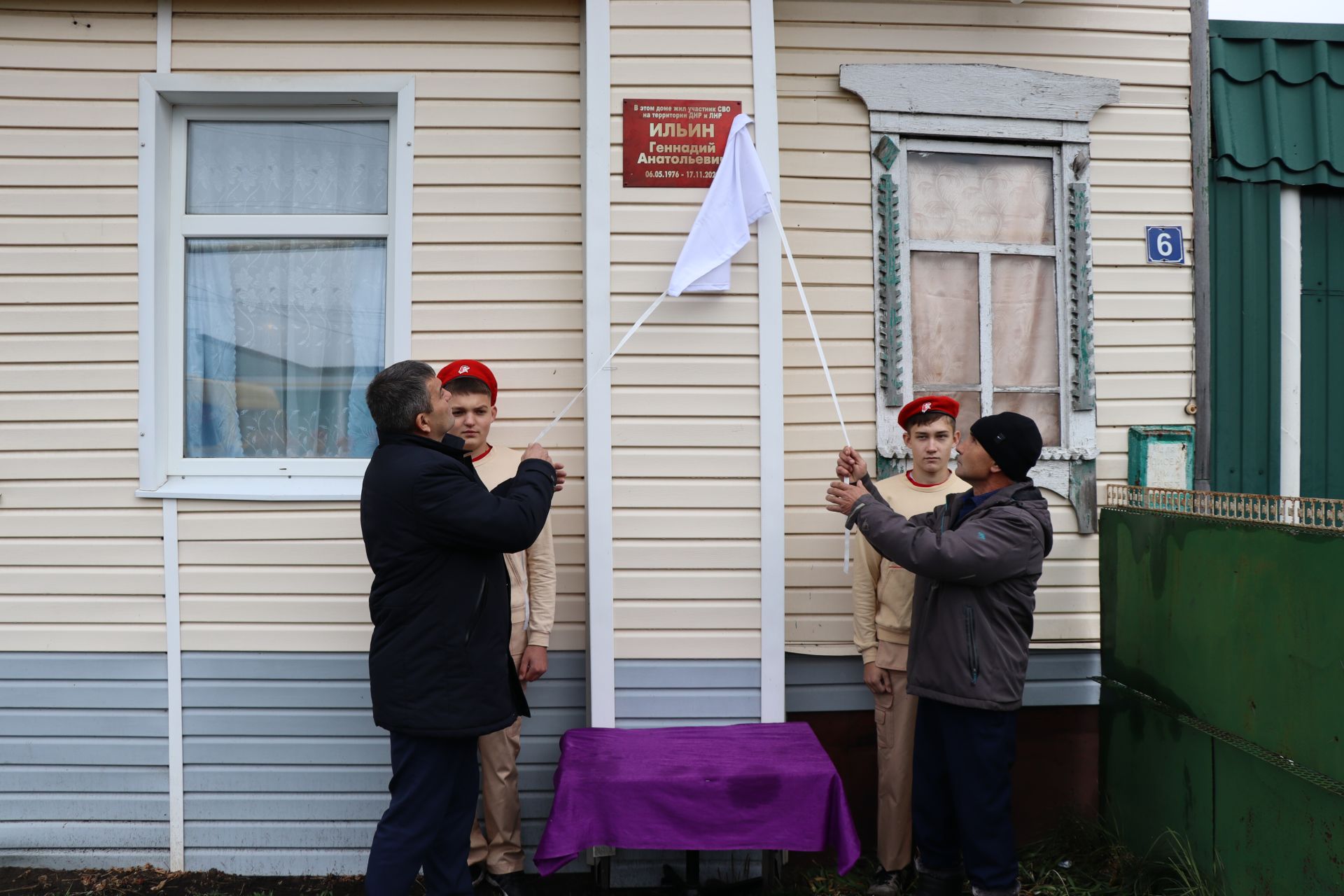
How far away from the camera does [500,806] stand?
149 inches

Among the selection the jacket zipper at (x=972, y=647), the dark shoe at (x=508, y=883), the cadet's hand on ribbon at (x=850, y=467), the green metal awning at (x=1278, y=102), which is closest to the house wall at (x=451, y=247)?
the dark shoe at (x=508, y=883)

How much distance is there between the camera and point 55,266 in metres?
4.20

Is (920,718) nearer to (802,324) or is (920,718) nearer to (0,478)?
(802,324)

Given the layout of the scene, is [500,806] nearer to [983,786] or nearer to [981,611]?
[983,786]

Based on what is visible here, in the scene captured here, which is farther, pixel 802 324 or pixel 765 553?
pixel 802 324

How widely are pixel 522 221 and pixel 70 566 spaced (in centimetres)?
244

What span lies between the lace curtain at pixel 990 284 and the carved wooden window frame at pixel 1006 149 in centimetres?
7

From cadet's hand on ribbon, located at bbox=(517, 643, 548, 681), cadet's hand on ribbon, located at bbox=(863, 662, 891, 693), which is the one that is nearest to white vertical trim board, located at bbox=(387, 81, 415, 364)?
cadet's hand on ribbon, located at bbox=(517, 643, 548, 681)

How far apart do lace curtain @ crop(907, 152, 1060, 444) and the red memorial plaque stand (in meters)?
1.08

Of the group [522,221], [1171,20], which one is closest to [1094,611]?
[1171,20]

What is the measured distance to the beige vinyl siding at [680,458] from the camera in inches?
155

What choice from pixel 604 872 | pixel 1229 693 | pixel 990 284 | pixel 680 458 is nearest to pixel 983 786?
pixel 1229 693

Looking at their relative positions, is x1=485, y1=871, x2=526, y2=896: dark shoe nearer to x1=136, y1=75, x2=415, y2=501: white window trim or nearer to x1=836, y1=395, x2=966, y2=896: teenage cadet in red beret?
x1=836, y1=395, x2=966, y2=896: teenage cadet in red beret

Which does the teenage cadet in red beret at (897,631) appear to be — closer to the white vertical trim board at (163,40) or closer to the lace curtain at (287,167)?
the lace curtain at (287,167)
